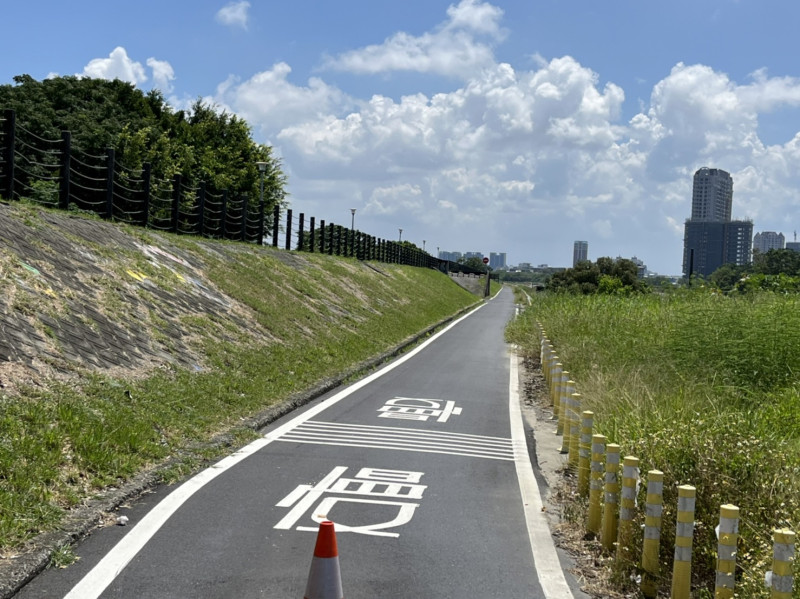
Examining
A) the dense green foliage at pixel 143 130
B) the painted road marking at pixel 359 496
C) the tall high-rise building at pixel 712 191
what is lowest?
the painted road marking at pixel 359 496

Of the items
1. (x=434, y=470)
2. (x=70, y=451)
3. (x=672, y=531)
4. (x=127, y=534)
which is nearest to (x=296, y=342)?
(x=434, y=470)

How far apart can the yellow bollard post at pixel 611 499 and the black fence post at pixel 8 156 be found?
11837mm

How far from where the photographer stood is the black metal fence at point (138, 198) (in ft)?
50.9

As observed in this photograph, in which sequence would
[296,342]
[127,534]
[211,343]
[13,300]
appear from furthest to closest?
[296,342] → [211,343] → [13,300] → [127,534]

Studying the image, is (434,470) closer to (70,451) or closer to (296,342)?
(70,451)

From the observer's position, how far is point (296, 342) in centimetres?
1659

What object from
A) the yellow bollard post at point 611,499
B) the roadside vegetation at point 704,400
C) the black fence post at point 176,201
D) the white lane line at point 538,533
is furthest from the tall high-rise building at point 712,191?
the yellow bollard post at point 611,499

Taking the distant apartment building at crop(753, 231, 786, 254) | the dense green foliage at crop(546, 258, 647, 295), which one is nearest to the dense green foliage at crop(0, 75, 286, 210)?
the dense green foliage at crop(546, 258, 647, 295)

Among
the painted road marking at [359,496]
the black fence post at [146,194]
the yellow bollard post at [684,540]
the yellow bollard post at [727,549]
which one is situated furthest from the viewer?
the black fence post at [146,194]

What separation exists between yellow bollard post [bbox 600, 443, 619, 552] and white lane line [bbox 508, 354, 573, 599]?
1.33ft

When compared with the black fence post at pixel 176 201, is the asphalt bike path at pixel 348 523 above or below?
below

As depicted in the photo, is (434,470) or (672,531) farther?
(434,470)

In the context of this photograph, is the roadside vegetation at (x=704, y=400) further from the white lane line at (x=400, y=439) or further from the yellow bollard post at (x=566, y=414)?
the white lane line at (x=400, y=439)

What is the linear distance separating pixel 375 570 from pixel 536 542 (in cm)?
152
